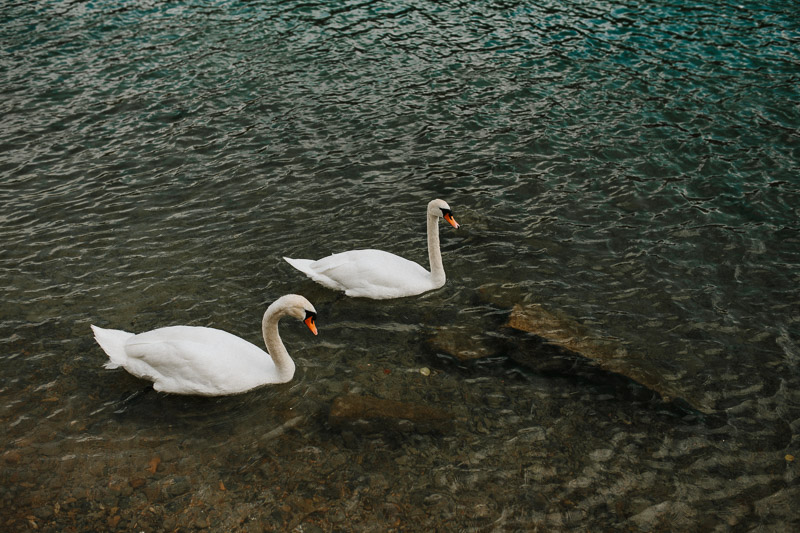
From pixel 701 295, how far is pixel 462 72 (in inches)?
372

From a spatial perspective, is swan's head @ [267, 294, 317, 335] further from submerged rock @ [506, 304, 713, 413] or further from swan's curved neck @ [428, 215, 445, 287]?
submerged rock @ [506, 304, 713, 413]

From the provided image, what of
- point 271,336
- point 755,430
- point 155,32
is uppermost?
point 155,32

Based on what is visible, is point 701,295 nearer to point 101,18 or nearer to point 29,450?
point 29,450

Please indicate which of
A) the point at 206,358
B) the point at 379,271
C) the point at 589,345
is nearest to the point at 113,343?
the point at 206,358

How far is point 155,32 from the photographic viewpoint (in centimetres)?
1917

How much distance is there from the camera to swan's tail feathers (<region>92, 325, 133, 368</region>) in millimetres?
7891

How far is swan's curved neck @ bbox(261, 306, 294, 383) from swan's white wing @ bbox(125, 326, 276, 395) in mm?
144

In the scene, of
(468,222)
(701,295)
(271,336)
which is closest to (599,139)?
(468,222)

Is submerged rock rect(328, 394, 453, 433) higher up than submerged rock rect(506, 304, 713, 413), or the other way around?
submerged rock rect(328, 394, 453, 433)

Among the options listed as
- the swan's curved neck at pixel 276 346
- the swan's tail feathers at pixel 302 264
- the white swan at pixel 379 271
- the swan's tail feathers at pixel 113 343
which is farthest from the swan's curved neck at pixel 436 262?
the swan's tail feathers at pixel 113 343

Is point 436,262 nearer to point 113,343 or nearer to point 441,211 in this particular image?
point 441,211

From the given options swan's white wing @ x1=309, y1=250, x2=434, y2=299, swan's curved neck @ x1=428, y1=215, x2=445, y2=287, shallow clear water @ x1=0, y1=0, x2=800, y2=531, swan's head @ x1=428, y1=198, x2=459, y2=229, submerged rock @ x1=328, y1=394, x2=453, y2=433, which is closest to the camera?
shallow clear water @ x1=0, y1=0, x2=800, y2=531

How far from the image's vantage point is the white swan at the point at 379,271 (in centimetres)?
941

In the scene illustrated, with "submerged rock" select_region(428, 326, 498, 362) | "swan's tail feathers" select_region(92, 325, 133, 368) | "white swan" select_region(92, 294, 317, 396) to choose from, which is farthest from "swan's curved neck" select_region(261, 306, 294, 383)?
"submerged rock" select_region(428, 326, 498, 362)
